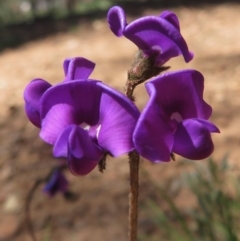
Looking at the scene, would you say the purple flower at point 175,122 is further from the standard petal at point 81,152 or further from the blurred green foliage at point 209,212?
the blurred green foliage at point 209,212

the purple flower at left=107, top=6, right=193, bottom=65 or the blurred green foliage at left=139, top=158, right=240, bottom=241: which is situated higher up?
the purple flower at left=107, top=6, right=193, bottom=65

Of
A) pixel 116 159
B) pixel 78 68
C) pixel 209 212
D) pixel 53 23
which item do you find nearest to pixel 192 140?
pixel 78 68

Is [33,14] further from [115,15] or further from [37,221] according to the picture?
[115,15]

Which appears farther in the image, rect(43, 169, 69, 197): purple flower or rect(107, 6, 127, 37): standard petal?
rect(43, 169, 69, 197): purple flower

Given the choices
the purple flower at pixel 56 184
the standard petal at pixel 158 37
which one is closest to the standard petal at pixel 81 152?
the standard petal at pixel 158 37

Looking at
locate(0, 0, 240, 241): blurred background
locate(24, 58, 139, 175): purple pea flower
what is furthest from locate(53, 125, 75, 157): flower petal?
locate(0, 0, 240, 241): blurred background

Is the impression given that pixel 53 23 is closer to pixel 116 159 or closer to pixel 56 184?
pixel 116 159

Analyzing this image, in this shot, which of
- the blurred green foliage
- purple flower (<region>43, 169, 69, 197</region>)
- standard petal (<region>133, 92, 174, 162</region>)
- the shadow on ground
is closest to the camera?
standard petal (<region>133, 92, 174, 162</region>)

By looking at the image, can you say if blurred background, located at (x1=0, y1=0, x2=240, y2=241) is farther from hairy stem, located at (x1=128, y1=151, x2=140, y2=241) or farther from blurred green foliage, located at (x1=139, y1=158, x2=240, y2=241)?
hairy stem, located at (x1=128, y1=151, x2=140, y2=241)

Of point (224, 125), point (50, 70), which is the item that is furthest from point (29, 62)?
point (224, 125)
